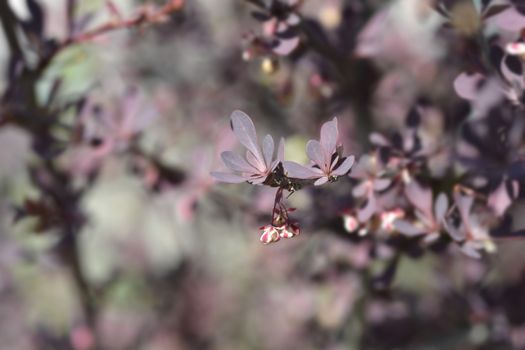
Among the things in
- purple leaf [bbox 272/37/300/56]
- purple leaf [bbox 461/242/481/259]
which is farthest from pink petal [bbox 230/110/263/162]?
purple leaf [bbox 461/242/481/259]

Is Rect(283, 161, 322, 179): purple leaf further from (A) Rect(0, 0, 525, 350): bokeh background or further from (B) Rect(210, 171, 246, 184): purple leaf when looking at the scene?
(A) Rect(0, 0, 525, 350): bokeh background

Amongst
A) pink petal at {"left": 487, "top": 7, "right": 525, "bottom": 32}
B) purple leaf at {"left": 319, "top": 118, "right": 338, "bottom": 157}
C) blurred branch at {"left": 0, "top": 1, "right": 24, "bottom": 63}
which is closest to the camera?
purple leaf at {"left": 319, "top": 118, "right": 338, "bottom": 157}

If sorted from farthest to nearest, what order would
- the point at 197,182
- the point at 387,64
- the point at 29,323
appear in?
1. the point at 29,323
2. the point at 387,64
3. the point at 197,182

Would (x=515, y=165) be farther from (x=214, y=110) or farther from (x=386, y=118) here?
(x=214, y=110)

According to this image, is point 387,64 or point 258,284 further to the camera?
point 258,284

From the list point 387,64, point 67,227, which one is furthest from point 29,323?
point 387,64
